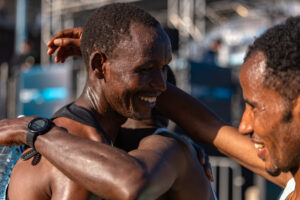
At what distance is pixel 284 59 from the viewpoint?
57.5 inches

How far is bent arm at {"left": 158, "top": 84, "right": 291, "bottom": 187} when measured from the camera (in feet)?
7.55

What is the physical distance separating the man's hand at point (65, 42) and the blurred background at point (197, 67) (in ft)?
8.22

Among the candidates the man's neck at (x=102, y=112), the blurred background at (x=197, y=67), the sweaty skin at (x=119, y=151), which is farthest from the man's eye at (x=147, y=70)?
the blurred background at (x=197, y=67)

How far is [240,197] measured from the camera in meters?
4.74

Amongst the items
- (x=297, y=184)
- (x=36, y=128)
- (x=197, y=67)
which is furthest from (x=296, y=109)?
(x=197, y=67)

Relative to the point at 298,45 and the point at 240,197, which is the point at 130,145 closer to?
the point at 298,45

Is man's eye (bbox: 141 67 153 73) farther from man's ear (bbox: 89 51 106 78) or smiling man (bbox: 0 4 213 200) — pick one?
man's ear (bbox: 89 51 106 78)

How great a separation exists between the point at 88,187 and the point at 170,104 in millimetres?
855

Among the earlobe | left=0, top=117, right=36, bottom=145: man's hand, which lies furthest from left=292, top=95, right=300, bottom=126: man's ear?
left=0, top=117, right=36, bottom=145: man's hand

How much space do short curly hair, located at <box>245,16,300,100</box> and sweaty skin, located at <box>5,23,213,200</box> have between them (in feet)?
1.72

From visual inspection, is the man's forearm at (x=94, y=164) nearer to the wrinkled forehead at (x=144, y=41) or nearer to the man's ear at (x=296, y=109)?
the wrinkled forehead at (x=144, y=41)

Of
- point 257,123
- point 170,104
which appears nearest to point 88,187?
point 257,123

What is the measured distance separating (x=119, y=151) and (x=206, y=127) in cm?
81

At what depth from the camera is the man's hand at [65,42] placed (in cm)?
223
